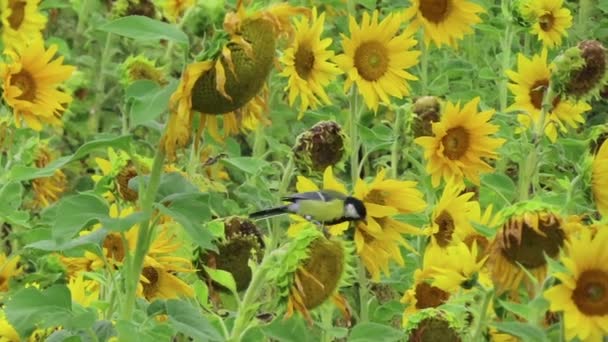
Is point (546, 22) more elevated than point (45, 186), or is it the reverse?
point (546, 22)

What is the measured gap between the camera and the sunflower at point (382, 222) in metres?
1.76

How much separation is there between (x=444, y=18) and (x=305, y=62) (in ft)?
1.50

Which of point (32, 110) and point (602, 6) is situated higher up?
point (602, 6)

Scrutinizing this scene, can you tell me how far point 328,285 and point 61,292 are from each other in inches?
9.5

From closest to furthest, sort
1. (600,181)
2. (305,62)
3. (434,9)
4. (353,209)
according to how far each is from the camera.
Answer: (353,209)
(600,181)
(305,62)
(434,9)

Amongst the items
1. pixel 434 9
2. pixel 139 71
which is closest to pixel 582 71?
pixel 434 9

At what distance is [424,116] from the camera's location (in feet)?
6.90

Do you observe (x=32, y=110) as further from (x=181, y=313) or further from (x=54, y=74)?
(x=181, y=313)

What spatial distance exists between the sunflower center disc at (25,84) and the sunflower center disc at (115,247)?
1.96 feet

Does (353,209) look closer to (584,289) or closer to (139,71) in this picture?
(584,289)

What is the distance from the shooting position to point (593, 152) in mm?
1870

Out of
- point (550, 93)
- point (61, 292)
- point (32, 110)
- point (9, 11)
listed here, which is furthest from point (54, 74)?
point (61, 292)

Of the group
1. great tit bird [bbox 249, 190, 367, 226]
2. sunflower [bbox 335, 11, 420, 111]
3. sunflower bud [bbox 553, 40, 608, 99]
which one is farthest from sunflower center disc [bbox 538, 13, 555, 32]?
great tit bird [bbox 249, 190, 367, 226]

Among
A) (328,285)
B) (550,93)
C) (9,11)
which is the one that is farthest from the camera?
(9,11)
